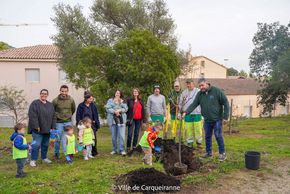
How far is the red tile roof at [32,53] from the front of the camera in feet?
79.3

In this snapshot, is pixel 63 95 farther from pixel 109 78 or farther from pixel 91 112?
pixel 109 78

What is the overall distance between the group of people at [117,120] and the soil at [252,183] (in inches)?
37.3

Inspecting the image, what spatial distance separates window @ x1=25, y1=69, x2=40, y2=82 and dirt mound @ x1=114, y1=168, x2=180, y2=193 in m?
21.6

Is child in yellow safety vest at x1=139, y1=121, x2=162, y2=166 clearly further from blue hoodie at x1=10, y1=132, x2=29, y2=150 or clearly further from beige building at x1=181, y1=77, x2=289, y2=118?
beige building at x1=181, y1=77, x2=289, y2=118

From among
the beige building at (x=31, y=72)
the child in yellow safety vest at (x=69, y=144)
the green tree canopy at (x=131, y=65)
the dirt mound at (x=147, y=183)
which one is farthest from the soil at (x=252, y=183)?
the beige building at (x=31, y=72)

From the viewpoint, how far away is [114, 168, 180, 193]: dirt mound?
476cm

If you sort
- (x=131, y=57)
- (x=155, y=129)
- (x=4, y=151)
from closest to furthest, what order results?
(x=155, y=129) < (x=4, y=151) < (x=131, y=57)

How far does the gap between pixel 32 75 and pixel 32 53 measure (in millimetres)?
1979

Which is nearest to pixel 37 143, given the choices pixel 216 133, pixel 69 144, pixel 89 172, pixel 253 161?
pixel 69 144

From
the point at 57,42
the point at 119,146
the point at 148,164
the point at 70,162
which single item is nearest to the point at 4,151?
the point at 70,162

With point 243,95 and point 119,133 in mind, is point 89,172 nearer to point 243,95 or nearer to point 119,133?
point 119,133

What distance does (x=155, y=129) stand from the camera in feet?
20.0

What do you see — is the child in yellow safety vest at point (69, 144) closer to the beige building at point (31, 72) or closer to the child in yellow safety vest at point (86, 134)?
the child in yellow safety vest at point (86, 134)

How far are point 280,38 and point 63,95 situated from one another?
52.7 feet
